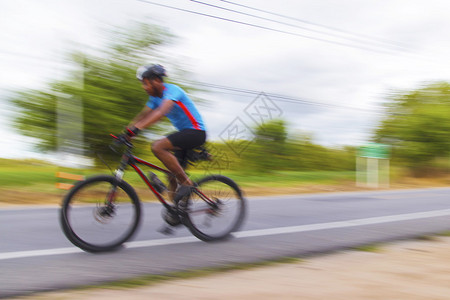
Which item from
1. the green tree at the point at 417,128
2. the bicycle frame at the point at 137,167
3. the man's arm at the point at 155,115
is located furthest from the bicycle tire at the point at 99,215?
the green tree at the point at 417,128

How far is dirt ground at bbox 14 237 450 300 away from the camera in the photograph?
10.3 ft

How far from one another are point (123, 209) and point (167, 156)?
26.7 inches

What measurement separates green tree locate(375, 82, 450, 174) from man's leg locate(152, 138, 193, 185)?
1945cm

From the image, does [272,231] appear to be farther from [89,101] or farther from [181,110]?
[89,101]

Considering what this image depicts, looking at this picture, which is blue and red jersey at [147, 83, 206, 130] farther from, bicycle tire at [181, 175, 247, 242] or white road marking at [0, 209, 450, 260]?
white road marking at [0, 209, 450, 260]

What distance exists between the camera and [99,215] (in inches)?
168

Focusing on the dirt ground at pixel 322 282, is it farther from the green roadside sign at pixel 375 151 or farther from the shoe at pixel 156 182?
the green roadside sign at pixel 375 151

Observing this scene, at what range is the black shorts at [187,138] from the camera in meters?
4.57

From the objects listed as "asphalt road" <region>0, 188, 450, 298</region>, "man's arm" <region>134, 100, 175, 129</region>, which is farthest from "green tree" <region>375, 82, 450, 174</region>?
"man's arm" <region>134, 100, 175, 129</region>

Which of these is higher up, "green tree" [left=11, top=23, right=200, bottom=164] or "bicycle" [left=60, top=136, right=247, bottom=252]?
"green tree" [left=11, top=23, right=200, bottom=164]

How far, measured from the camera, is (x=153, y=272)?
12.1 ft

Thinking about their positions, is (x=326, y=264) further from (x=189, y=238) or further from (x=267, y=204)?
(x=267, y=204)

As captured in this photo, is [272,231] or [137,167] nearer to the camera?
[137,167]

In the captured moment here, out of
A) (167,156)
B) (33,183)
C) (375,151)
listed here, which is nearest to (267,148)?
(375,151)
